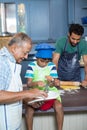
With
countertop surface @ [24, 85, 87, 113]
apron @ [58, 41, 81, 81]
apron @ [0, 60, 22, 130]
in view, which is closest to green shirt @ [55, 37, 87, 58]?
apron @ [58, 41, 81, 81]

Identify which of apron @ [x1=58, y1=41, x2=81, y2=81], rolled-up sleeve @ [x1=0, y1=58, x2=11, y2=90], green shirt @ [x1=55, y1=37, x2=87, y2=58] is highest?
green shirt @ [x1=55, y1=37, x2=87, y2=58]

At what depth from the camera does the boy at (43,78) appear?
195 cm

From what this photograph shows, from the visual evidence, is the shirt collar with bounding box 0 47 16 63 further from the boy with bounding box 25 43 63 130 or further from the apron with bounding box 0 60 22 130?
the boy with bounding box 25 43 63 130

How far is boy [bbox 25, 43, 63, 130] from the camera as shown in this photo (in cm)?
195

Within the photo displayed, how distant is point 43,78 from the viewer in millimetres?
2223

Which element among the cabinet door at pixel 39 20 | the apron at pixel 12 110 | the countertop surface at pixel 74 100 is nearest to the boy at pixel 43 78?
the countertop surface at pixel 74 100

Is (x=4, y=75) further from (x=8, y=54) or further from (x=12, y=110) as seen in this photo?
(x=12, y=110)

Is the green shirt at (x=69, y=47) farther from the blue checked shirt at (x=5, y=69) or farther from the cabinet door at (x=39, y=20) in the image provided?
the cabinet door at (x=39, y=20)

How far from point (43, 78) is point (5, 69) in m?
0.82

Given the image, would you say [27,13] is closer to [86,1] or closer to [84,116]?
[86,1]

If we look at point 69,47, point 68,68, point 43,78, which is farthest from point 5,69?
point 68,68

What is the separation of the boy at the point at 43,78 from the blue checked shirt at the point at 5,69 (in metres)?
0.50

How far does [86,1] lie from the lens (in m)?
5.53

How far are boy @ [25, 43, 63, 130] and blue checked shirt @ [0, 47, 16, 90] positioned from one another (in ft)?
1.63
